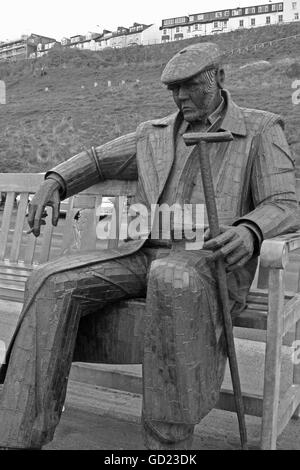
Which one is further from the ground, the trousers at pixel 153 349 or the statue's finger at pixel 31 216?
the statue's finger at pixel 31 216

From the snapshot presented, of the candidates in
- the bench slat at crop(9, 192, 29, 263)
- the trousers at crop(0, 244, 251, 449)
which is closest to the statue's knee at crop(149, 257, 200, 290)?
the trousers at crop(0, 244, 251, 449)

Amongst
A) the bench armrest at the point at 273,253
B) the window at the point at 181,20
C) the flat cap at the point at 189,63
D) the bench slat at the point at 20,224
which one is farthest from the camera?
the window at the point at 181,20

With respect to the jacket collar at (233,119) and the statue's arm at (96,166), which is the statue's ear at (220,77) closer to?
the jacket collar at (233,119)

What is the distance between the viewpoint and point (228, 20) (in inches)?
2908

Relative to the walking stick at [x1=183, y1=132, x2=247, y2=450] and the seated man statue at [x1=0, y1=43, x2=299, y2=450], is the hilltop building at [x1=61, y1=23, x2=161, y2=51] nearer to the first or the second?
the seated man statue at [x1=0, y1=43, x2=299, y2=450]

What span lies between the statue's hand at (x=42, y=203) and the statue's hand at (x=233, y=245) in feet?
2.37

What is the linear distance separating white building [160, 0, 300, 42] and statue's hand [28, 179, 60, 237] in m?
71.4

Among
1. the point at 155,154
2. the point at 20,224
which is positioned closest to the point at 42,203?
the point at 155,154

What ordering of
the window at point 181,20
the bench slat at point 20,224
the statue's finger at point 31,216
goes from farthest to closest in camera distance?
the window at point 181,20 < the bench slat at point 20,224 < the statue's finger at point 31,216

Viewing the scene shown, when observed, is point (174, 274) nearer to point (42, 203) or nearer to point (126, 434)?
point (42, 203)

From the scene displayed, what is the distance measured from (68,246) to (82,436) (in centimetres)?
98

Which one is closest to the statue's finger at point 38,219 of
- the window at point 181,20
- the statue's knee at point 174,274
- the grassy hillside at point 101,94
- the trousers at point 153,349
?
the trousers at point 153,349

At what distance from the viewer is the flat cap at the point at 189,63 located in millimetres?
2016
